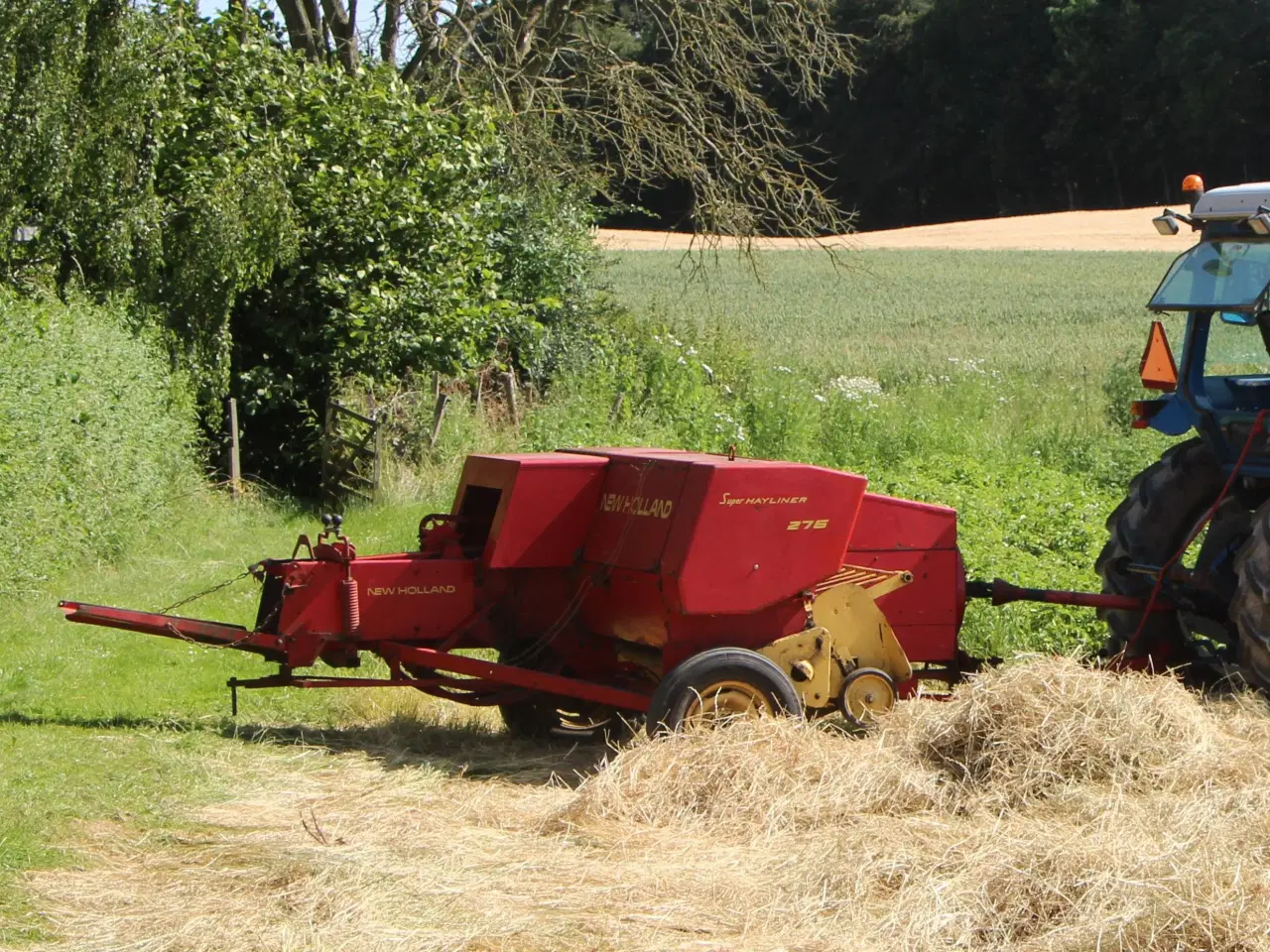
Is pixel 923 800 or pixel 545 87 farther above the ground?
pixel 545 87

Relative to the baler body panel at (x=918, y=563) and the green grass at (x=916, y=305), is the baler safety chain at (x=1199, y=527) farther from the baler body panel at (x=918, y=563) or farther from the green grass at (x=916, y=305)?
the green grass at (x=916, y=305)

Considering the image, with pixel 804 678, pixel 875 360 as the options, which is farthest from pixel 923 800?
pixel 875 360

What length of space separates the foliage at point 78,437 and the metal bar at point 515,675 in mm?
3792

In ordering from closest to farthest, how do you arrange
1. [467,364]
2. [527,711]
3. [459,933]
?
[459,933] < [527,711] < [467,364]

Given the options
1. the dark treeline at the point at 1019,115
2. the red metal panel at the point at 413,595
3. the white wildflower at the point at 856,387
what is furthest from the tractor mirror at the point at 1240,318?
the dark treeline at the point at 1019,115

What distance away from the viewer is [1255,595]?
21.5 feet

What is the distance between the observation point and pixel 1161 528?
25.2 feet

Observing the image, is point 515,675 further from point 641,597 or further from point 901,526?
point 901,526

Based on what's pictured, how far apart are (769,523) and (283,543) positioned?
648 centimetres

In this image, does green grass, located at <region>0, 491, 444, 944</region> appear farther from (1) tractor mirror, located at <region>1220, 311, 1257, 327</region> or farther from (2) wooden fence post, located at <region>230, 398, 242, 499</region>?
(1) tractor mirror, located at <region>1220, 311, 1257, 327</region>

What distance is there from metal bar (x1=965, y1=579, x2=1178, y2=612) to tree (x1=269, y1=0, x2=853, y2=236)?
11.5 meters

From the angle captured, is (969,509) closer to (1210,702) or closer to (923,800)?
(1210,702)

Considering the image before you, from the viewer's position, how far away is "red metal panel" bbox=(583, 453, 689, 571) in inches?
257

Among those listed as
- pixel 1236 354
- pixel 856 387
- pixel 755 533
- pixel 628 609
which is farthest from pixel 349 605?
pixel 856 387
